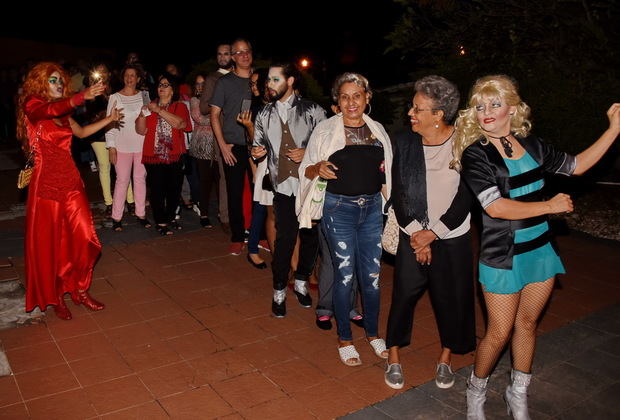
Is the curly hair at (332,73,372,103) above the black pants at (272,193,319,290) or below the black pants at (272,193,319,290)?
above

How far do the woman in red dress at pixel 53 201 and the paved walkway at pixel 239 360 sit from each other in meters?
0.30

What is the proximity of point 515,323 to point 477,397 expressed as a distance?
1.65ft

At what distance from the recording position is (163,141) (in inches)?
297

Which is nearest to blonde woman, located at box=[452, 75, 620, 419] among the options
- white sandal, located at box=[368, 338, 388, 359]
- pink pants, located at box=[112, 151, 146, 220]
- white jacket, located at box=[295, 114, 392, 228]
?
white jacket, located at box=[295, 114, 392, 228]

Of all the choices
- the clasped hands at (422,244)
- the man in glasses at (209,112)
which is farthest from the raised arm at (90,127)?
the clasped hands at (422,244)

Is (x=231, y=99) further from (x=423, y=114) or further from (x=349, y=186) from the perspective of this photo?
(x=423, y=114)

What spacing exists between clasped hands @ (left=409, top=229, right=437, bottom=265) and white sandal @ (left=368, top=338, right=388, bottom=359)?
906mm

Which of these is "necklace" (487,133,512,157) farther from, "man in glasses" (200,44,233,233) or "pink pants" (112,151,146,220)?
"pink pants" (112,151,146,220)

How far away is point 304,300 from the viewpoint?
18.5 ft

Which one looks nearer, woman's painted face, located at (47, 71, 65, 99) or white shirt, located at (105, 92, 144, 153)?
woman's painted face, located at (47, 71, 65, 99)

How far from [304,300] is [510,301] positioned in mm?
2404

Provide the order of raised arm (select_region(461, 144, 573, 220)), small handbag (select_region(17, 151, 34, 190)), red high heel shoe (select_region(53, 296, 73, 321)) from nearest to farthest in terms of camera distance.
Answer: raised arm (select_region(461, 144, 573, 220))
small handbag (select_region(17, 151, 34, 190))
red high heel shoe (select_region(53, 296, 73, 321))

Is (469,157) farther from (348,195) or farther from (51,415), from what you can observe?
(51,415)

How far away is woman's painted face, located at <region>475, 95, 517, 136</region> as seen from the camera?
11.5 ft
